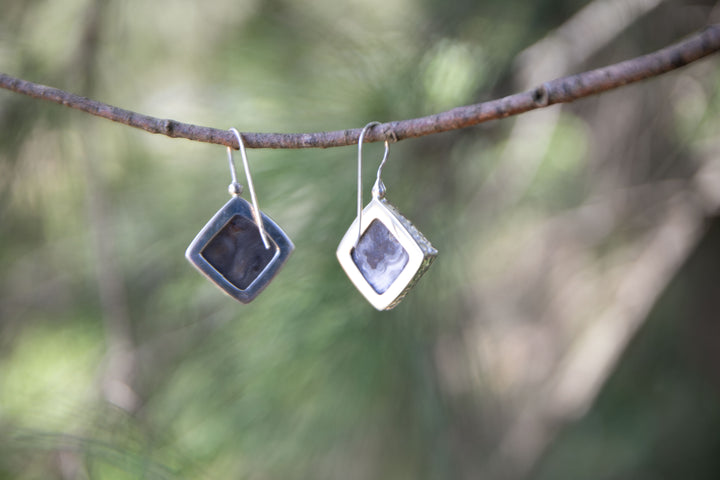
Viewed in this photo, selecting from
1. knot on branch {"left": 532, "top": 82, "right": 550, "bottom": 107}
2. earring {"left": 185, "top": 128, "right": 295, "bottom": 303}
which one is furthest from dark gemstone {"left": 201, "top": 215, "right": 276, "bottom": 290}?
knot on branch {"left": 532, "top": 82, "right": 550, "bottom": 107}

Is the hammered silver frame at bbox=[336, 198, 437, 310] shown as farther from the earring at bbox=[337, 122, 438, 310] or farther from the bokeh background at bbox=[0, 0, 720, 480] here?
the bokeh background at bbox=[0, 0, 720, 480]

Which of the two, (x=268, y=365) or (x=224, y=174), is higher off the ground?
(x=224, y=174)

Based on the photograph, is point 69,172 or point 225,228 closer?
point 225,228

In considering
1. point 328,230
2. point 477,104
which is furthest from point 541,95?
point 328,230

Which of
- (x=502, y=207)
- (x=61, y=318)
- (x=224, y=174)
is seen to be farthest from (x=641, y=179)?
(x=61, y=318)

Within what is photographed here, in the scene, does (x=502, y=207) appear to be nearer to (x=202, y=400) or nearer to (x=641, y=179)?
(x=641, y=179)

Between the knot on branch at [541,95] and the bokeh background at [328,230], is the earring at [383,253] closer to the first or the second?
the knot on branch at [541,95]
